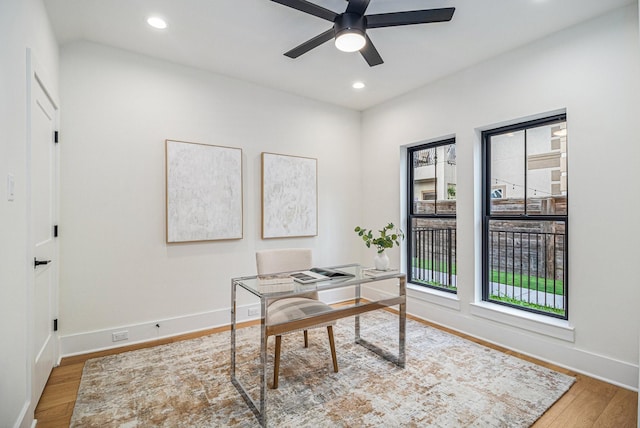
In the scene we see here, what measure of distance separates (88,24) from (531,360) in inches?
185

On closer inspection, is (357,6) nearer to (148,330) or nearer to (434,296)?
(434,296)

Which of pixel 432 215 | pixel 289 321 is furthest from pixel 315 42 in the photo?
pixel 432 215

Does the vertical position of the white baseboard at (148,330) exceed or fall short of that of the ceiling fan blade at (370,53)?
it falls short

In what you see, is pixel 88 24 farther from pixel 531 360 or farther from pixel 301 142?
pixel 531 360

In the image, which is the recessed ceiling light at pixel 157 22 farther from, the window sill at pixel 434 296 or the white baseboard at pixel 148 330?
the window sill at pixel 434 296

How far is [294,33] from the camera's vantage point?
275 centimetres

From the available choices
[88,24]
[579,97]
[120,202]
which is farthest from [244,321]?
[579,97]

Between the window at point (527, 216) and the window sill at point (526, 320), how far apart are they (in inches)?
4.4

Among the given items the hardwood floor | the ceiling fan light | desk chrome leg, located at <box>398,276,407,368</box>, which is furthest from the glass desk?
the ceiling fan light

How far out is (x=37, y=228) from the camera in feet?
7.13

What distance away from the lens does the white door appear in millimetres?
2012

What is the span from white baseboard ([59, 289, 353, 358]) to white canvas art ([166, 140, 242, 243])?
2.74 ft

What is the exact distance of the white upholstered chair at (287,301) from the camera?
227 centimetres

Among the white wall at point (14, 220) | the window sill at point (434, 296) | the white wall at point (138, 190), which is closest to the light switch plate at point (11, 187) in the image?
the white wall at point (14, 220)
